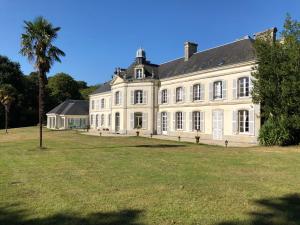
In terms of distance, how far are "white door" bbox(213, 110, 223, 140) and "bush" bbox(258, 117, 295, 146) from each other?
4618mm

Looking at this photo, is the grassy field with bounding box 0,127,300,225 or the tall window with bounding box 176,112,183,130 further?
the tall window with bounding box 176,112,183,130

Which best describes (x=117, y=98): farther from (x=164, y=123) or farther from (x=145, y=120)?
(x=164, y=123)

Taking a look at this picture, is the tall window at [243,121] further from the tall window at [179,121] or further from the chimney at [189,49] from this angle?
the chimney at [189,49]

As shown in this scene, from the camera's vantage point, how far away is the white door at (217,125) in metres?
23.5

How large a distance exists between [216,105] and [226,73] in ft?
8.26

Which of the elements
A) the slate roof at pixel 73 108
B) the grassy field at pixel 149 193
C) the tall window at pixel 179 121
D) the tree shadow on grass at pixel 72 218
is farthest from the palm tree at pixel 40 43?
the slate roof at pixel 73 108

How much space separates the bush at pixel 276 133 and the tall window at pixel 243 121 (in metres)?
2.41

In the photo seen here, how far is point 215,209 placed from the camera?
522cm

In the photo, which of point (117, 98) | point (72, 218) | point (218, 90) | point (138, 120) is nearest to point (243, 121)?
point (218, 90)

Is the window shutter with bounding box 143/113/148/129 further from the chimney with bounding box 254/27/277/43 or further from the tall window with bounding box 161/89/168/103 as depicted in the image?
the chimney with bounding box 254/27/277/43

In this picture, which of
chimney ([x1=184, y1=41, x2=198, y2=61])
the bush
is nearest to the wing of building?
chimney ([x1=184, y1=41, x2=198, y2=61])

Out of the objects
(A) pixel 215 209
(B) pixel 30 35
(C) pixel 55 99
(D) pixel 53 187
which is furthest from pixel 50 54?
(C) pixel 55 99

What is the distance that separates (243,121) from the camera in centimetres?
2183

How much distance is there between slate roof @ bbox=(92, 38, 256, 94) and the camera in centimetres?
2269
